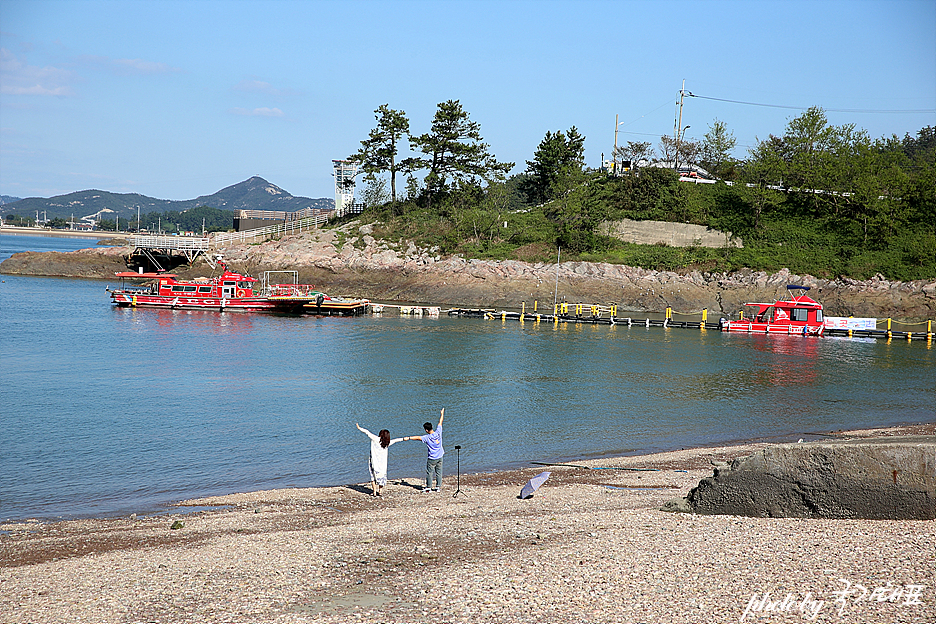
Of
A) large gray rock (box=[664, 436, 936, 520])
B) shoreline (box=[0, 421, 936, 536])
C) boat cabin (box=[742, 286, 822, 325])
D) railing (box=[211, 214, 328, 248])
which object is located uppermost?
railing (box=[211, 214, 328, 248])

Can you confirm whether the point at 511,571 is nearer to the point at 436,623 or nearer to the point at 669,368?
the point at 436,623

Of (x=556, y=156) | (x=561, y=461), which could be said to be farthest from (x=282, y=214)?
(x=561, y=461)

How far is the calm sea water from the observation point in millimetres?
18234

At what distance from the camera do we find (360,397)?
90.4 feet

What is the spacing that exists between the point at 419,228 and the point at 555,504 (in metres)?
64.5

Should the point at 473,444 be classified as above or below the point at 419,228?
below

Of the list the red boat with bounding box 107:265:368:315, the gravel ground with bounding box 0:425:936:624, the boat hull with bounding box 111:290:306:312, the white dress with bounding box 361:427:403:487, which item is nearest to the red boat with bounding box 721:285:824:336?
the red boat with bounding box 107:265:368:315

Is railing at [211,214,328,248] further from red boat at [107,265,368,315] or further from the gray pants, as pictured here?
the gray pants

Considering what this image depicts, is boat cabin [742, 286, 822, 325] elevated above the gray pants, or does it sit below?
above

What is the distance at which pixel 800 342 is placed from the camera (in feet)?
155

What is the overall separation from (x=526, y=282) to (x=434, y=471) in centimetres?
5167

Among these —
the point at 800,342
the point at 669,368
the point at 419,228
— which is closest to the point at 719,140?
the point at 419,228

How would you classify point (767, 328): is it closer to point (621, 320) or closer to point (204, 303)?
point (621, 320)

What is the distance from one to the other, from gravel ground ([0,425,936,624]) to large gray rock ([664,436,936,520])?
0.31 metres
